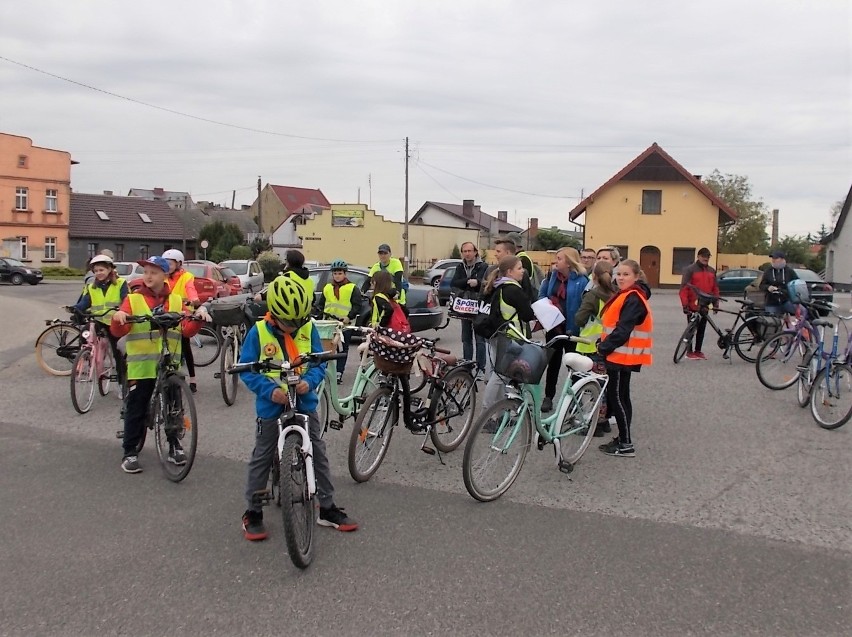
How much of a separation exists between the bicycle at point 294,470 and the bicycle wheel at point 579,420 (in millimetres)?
2117

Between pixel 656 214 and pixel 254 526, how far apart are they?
4198 cm

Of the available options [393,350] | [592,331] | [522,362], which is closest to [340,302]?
[592,331]

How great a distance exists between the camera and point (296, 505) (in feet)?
13.4

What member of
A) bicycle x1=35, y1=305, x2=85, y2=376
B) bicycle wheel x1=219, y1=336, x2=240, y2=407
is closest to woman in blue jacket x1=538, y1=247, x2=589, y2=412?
bicycle wheel x1=219, y1=336, x2=240, y2=407

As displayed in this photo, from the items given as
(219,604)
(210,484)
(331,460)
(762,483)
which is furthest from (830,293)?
(219,604)

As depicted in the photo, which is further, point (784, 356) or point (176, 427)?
point (784, 356)

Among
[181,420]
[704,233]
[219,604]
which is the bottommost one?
[219,604]

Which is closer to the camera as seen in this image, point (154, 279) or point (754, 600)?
point (754, 600)

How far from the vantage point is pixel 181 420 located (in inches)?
221

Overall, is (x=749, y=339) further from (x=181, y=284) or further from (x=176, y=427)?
(x=176, y=427)

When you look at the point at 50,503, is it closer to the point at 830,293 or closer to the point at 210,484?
the point at 210,484

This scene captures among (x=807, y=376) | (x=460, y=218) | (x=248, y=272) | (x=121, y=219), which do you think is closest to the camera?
(x=807, y=376)

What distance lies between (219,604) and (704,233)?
43.2 meters

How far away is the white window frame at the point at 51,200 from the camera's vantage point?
171ft
